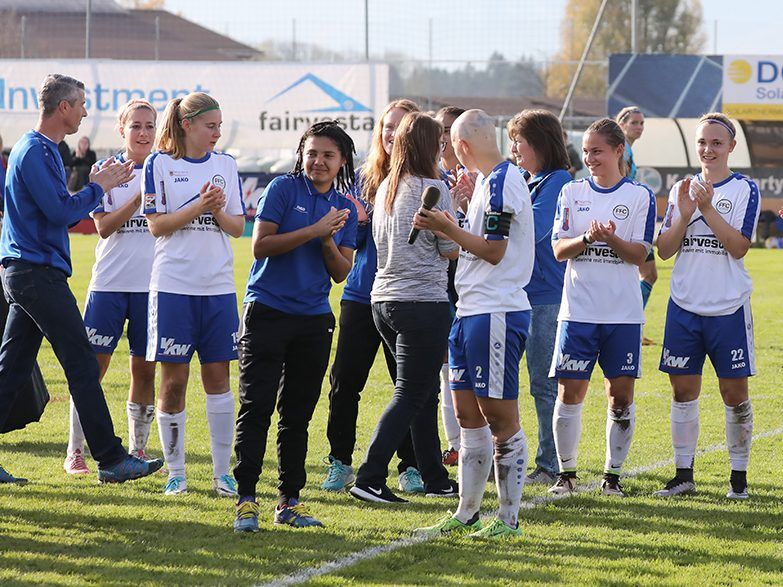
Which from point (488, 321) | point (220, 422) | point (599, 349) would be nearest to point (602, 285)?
point (599, 349)

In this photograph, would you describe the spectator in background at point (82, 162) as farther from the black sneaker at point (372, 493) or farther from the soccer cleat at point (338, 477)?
the black sneaker at point (372, 493)

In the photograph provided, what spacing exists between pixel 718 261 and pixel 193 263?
2.84 meters

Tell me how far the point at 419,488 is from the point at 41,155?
8.95ft

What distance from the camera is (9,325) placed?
6469 millimetres

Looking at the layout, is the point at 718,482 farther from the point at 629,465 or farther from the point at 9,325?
the point at 9,325

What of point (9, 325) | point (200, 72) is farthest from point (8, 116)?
point (9, 325)

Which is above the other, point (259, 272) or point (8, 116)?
point (8, 116)

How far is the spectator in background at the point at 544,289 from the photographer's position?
7.08m

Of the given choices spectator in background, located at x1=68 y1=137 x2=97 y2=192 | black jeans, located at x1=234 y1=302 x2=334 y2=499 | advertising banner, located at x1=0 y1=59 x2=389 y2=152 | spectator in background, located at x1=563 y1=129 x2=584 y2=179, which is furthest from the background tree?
black jeans, located at x1=234 y1=302 x2=334 y2=499

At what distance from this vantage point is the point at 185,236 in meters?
6.51

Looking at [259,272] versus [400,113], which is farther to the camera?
[400,113]

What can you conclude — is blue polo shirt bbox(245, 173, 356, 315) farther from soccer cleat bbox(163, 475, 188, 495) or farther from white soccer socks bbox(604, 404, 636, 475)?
white soccer socks bbox(604, 404, 636, 475)

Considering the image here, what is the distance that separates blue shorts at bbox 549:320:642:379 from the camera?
6.67m

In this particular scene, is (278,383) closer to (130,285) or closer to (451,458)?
(130,285)
